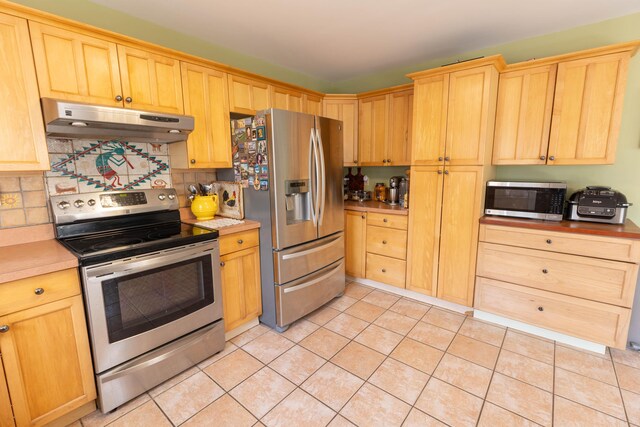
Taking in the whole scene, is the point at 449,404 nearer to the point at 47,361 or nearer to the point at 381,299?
the point at 381,299

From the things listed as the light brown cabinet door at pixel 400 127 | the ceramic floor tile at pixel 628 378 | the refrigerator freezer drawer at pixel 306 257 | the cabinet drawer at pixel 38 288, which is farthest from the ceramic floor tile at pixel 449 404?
the light brown cabinet door at pixel 400 127

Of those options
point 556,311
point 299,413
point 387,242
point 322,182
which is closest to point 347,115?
point 322,182

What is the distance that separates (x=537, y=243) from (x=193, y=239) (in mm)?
2535

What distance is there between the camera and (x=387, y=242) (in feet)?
9.95

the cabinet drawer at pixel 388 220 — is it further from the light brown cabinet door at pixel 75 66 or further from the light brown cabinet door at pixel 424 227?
the light brown cabinet door at pixel 75 66

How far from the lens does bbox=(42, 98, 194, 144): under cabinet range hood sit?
153 cm

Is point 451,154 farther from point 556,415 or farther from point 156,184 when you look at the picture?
point 156,184

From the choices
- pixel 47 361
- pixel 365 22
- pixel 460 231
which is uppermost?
pixel 365 22

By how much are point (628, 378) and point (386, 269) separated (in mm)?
1834

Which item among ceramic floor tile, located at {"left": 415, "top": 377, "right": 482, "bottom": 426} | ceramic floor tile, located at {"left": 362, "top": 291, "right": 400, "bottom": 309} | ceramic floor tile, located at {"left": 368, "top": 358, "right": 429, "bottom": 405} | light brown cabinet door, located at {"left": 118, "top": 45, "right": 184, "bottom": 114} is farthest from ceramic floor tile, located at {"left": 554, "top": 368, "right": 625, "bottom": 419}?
light brown cabinet door, located at {"left": 118, "top": 45, "right": 184, "bottom": 114}

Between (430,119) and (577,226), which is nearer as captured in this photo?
(577,226)

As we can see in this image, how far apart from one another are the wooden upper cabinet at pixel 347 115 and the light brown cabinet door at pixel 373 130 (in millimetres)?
54

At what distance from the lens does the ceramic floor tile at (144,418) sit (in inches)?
60.9

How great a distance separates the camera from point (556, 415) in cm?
158
